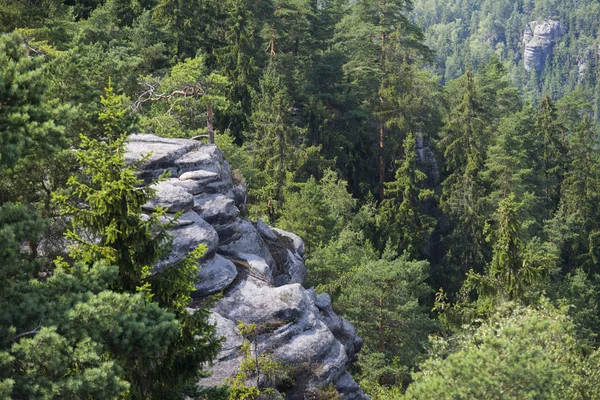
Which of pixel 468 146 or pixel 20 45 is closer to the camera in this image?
Answer: pixel 20 45

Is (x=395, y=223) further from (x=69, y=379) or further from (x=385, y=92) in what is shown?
(x=69, y=379)

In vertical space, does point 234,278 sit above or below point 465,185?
above

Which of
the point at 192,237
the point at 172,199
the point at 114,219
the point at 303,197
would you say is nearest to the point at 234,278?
the point at 192,237

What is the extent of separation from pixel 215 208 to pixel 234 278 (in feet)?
9.07

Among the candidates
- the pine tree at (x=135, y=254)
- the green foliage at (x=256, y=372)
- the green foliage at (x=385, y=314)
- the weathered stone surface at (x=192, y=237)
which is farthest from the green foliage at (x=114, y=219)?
the green foliage at (x=385, y=314)

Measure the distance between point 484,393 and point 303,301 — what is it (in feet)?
23.9

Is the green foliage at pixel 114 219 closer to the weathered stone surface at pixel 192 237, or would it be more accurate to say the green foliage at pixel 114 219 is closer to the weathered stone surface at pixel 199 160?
the weathered stone surface at pixel 192 237

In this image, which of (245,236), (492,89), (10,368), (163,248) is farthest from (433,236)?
(10,368)

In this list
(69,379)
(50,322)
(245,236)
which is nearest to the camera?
(69,379)

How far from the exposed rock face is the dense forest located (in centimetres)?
158

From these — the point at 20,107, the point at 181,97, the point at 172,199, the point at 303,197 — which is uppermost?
the point at 20,107

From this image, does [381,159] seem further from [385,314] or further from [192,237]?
[192,237]

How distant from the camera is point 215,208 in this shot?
19906 millimetres

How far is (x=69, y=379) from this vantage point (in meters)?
8.24
